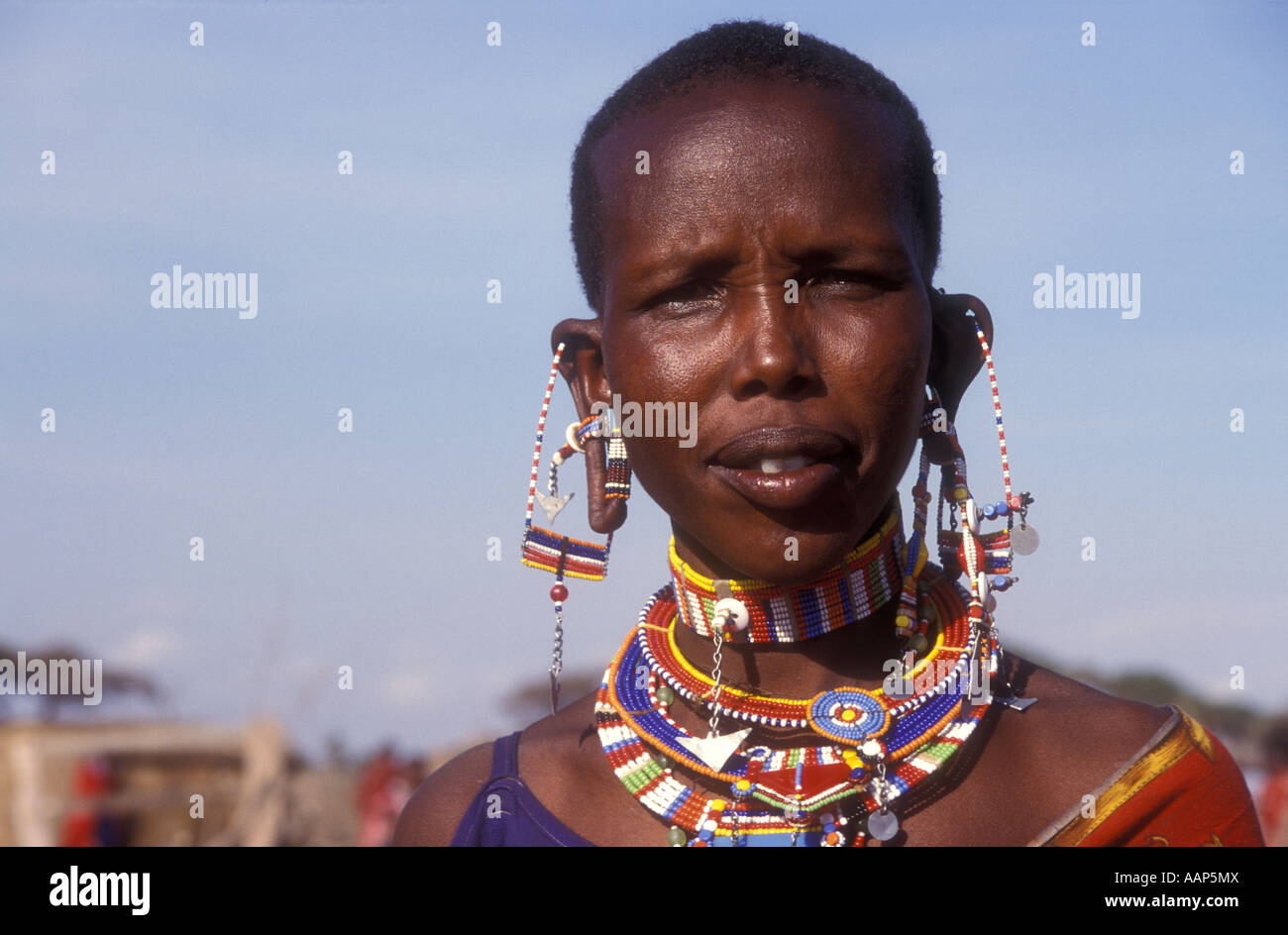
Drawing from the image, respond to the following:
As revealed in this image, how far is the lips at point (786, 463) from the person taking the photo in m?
3.10

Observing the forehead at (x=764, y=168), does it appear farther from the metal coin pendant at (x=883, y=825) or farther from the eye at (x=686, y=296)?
the metal coin pendant at (x=883, y=825)

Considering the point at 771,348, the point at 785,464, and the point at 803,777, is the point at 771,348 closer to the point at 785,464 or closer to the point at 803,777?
the point at 785,464

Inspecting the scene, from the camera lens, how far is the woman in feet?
10.4

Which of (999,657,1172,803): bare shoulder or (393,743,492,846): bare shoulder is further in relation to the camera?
(393,743,492,846): bare shoulder

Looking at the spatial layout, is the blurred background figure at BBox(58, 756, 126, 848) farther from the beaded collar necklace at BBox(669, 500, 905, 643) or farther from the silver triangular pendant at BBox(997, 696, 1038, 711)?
the silver triangular pendant at BBox(997, 696, 1038, 711)

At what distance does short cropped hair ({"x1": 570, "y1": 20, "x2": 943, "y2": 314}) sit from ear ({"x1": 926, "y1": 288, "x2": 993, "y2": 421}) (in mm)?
114

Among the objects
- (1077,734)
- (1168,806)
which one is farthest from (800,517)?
(1168,806)

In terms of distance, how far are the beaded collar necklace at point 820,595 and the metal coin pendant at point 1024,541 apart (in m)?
0.34

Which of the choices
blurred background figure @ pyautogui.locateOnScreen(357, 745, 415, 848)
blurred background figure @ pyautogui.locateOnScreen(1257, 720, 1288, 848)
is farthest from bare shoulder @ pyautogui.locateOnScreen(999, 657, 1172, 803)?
blurred background figure @ pyautogui.locateOnScreen(357, 745, 415, 848)

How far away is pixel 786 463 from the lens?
10.3ft
